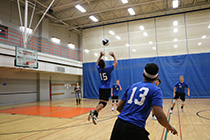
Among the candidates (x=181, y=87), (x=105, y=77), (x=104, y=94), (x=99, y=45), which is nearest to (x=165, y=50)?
(x=99, y=45)

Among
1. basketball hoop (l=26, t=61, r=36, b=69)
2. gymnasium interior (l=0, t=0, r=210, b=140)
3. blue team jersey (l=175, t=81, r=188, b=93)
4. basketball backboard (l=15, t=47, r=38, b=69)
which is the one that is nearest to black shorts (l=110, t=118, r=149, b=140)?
blue team jersey (l=175, t=81, r=188, b=93)

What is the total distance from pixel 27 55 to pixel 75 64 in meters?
7.20

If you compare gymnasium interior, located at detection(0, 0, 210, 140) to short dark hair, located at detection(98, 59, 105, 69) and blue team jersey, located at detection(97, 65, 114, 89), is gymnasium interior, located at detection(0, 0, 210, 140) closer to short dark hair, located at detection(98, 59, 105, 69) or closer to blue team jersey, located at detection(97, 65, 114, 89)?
blue team jersey, located at detection(97, 65, 114, 89)

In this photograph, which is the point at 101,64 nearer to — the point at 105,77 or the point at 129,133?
the point at 105,77

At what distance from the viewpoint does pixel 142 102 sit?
1.79 m

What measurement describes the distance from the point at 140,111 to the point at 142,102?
0.11 meters

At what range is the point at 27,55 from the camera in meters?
11.5

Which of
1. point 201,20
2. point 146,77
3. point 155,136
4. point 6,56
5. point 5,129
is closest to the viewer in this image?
point 146,77

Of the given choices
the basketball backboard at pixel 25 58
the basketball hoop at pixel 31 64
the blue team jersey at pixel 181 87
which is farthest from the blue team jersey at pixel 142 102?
the basketball hoop at pixel 31 64

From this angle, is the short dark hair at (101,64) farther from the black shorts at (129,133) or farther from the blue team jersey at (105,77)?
the black shorts at (129,133)

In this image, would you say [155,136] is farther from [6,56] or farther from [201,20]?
[201,20]

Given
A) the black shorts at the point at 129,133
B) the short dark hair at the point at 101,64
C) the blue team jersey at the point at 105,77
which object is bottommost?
the black shorts at the point at 129,133

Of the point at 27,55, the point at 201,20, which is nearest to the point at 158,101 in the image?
the point at 27,55

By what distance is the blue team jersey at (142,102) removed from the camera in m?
1.75
